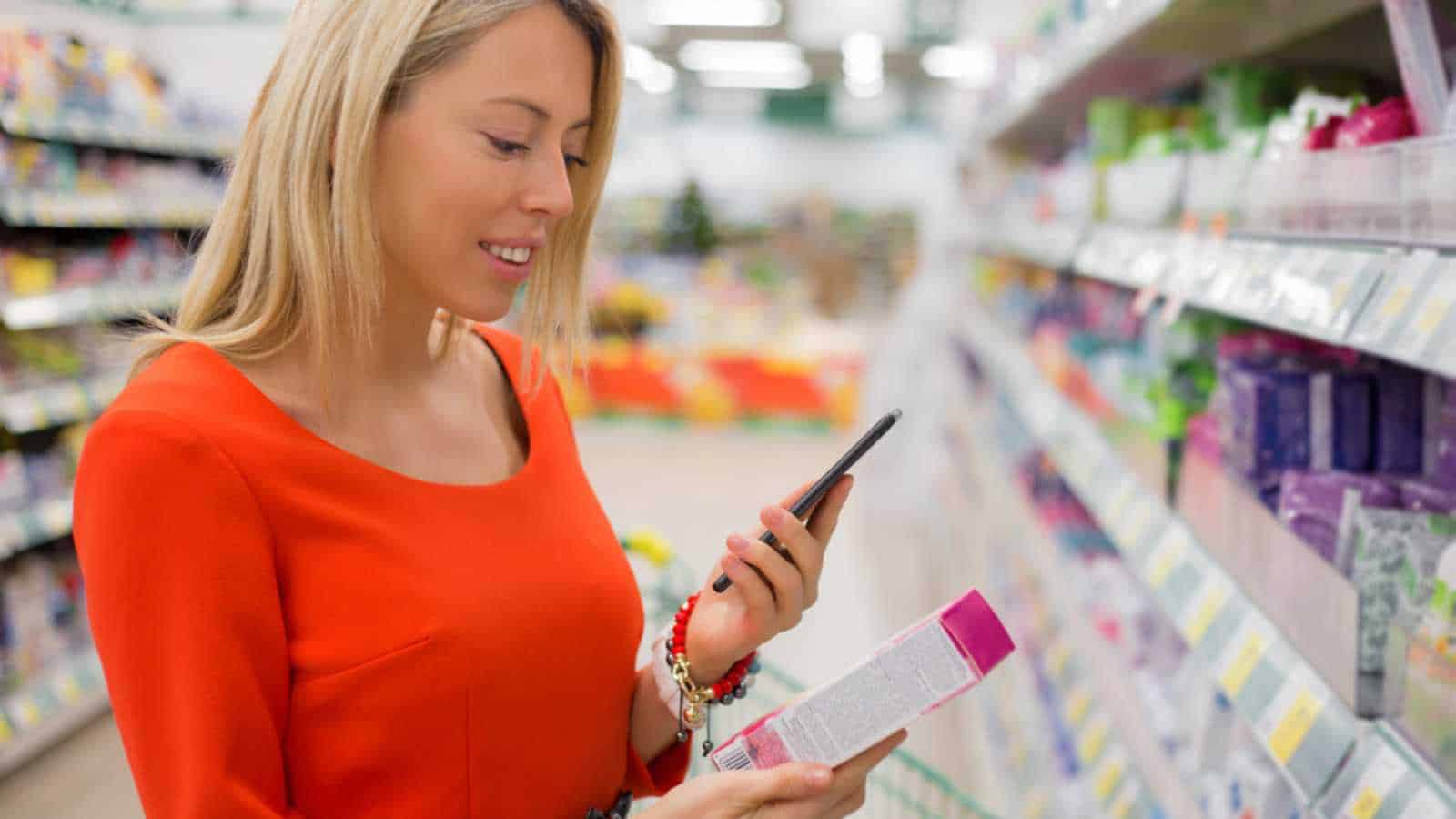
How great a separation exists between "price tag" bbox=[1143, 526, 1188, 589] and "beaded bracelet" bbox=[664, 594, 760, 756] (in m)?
0.62

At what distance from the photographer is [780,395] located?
743 cm

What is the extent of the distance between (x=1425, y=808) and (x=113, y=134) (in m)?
3.77

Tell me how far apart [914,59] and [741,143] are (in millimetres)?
5893

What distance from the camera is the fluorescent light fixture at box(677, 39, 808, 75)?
13078mm

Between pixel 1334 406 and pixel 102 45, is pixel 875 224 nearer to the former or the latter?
pixel 102 45

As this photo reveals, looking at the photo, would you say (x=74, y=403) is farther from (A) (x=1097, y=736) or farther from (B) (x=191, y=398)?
(A) (x=1097, y=736)

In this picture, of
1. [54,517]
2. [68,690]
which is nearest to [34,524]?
[54,517]

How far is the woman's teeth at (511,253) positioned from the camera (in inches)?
43.7

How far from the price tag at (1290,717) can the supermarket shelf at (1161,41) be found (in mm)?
894

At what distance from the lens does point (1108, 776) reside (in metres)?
2.11

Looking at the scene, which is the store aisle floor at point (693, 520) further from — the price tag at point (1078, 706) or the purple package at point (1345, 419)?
the purple package at point (1345, 419)

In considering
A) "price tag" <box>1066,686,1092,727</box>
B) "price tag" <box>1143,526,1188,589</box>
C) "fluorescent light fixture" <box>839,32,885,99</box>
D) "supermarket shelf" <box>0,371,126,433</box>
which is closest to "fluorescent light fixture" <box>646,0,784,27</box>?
"fluorescent light fixture" <box>839,32,885,99</box>

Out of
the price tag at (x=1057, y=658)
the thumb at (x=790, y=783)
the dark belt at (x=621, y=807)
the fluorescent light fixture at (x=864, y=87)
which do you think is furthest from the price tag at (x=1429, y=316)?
the fluorescent light fixture at (x=864, y=87)

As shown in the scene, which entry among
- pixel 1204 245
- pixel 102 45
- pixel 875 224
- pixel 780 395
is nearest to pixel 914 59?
pixel 875 224
